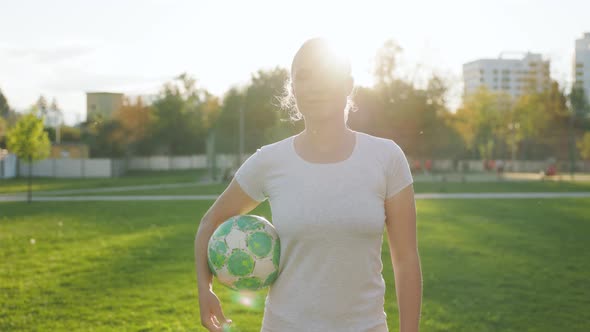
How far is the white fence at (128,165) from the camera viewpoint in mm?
51656

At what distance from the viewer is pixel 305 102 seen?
2.38 metres

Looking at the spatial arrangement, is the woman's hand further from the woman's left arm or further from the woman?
the woman's left arm

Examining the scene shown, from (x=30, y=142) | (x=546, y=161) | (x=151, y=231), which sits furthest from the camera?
(x=546, y=161)

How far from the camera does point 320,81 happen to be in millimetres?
2346

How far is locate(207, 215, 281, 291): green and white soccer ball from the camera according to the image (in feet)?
8.49

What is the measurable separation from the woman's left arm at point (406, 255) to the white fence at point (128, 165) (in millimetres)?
42273

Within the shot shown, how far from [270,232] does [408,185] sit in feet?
2.31

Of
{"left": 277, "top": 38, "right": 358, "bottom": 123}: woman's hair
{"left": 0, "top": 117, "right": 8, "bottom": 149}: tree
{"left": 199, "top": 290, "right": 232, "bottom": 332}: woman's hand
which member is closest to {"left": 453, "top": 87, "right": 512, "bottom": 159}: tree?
{"left": 0, "top": 117, "right": 8, "bottom": 149}: tree

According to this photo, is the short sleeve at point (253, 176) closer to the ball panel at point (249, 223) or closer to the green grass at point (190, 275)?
the ball panel at point (249, 223)

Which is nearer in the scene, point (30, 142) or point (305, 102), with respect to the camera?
point (305, 102)

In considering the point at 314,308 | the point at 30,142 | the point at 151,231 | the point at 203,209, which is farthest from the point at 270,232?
the point at 30,142

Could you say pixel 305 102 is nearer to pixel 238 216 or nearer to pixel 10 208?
pixel 238 216

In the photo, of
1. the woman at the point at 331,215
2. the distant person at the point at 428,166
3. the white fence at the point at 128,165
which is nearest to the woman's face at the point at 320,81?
the woman at the point at 331,215

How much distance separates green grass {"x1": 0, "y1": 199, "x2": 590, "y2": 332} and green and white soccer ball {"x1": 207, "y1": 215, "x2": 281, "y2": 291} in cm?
430
